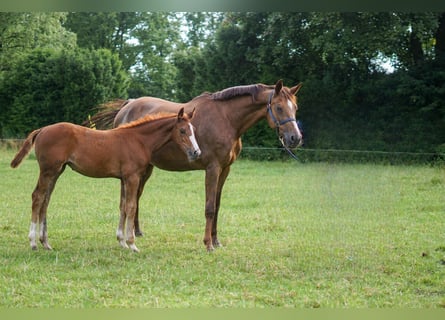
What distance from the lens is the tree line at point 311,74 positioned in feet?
48.9

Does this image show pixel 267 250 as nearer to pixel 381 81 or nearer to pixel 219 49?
pixel 381 81

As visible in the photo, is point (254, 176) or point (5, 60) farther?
point (5, 60)

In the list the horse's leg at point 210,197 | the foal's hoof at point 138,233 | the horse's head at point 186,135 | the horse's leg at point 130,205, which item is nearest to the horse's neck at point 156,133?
the horse's head at point 186,135

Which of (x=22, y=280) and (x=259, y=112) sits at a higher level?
Result: (x=259, y=112)

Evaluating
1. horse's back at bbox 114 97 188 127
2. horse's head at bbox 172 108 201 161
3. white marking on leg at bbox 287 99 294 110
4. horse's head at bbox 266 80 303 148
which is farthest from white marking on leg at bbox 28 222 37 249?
white marking on leg at bbox 287 99 294 110

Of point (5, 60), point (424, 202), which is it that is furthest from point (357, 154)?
point (5, 60)

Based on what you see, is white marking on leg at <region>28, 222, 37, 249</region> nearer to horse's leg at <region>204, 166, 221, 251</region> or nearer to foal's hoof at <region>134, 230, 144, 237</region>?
foal's hoof at <region>134, 230, 144, 237</region>

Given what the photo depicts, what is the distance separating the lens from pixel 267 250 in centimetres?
611

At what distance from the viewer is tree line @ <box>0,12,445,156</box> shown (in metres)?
14.9

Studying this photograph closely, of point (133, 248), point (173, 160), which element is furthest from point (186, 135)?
point (133, 248)

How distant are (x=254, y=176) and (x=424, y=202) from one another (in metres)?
4.03

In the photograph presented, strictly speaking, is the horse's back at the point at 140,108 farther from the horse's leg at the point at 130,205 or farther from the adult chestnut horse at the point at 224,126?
the horse's leg at the point at 130,205

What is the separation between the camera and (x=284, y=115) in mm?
5848

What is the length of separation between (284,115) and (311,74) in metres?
10.6
